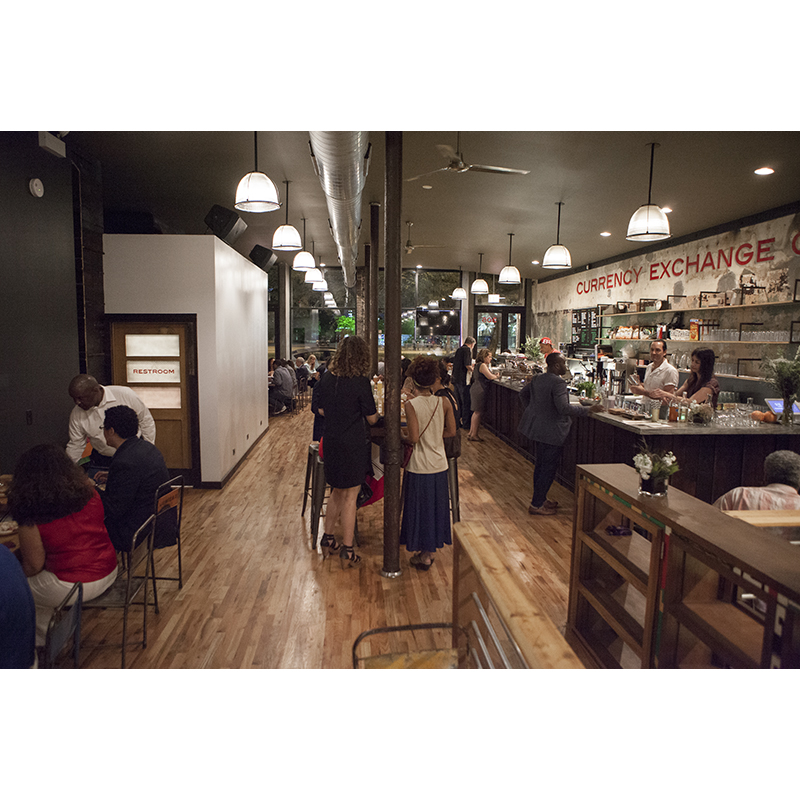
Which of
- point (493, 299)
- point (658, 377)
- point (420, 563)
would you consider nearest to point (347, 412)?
point (420, 563)

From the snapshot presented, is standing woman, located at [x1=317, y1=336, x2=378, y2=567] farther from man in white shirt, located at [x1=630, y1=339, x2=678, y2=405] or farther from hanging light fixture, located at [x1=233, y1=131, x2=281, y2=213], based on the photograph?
man in white shirt, located at [x1=630, y1=339, x2=678, y2=405]

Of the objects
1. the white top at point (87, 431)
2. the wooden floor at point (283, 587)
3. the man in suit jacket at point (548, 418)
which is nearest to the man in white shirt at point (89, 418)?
the white top at point (87, 431)

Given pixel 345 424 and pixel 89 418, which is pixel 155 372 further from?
pixel 345 424

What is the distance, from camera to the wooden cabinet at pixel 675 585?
1905 millimetres

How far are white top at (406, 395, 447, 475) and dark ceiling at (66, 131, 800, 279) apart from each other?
8.41 ft

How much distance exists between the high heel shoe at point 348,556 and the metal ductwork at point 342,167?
9.93 ft

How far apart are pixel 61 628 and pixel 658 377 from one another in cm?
624

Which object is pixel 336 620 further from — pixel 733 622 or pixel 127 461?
pixel 733 622

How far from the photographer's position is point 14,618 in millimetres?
1953

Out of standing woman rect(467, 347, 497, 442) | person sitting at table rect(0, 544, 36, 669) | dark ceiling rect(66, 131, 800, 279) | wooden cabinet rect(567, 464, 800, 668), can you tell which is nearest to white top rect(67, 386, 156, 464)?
person sitting at table rect(0, 544, 36, 669)

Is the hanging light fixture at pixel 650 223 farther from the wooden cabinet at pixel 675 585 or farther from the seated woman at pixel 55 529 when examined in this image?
the seated woman at pixel 55 529

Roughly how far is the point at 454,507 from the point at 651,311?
669 centimetres

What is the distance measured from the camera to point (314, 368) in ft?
44.6
